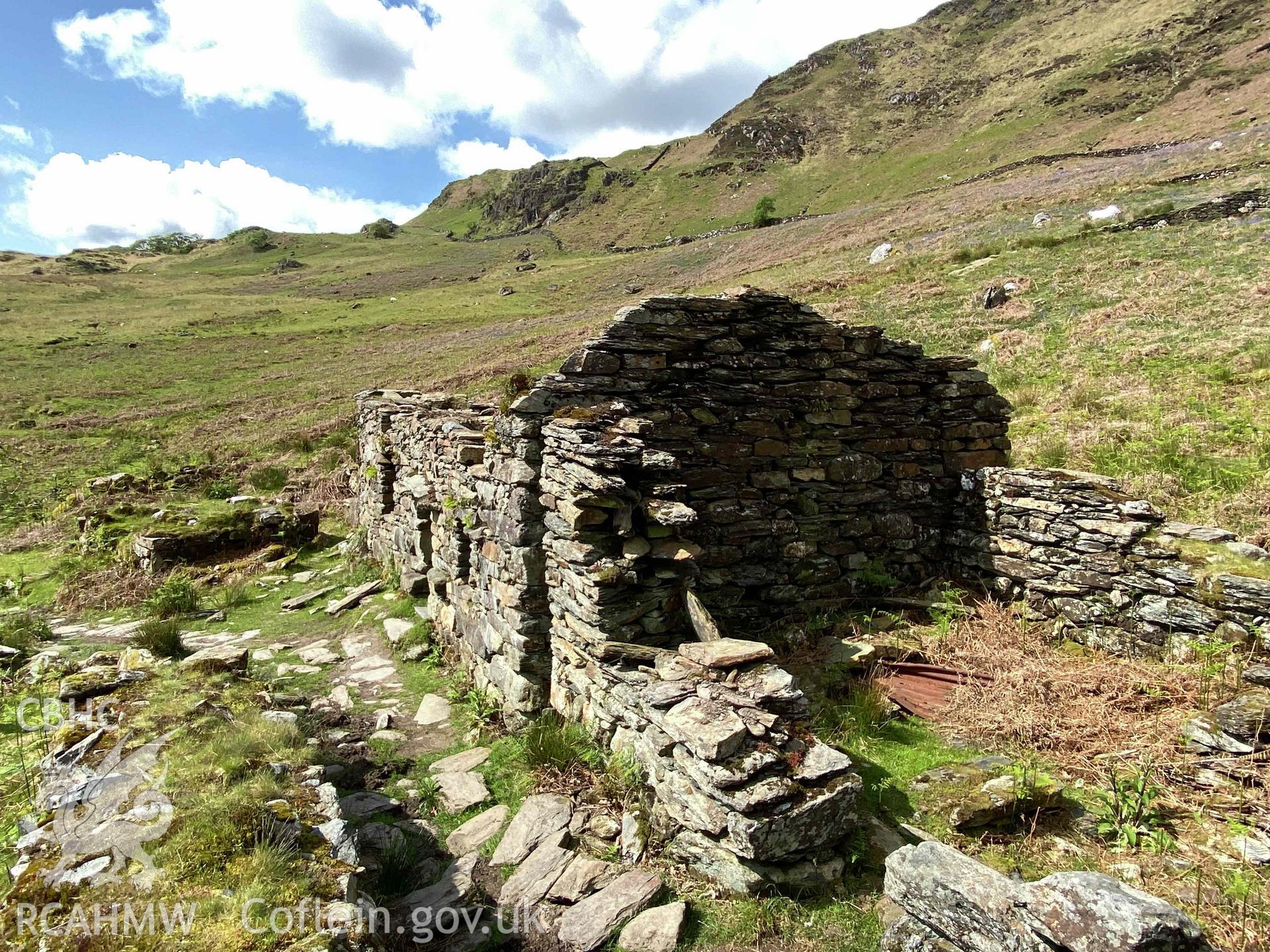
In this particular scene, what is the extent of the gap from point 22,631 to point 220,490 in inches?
305

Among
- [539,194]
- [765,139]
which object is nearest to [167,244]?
[539,194]

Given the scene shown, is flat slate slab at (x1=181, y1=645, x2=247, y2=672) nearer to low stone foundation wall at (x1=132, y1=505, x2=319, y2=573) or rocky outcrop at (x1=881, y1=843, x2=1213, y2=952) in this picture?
low stone foundation wall at (x1=132, y1=505, x2=319, y2=573)

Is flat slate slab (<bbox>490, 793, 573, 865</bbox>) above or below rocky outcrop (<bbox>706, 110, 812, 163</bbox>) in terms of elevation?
below

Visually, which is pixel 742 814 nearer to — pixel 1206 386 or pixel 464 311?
pixel 1206 386

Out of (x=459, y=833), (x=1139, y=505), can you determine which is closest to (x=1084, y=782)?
(x=1139, y=505)

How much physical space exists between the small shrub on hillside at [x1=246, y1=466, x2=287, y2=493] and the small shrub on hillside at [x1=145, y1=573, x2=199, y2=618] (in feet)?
22.1

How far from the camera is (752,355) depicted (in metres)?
7.52

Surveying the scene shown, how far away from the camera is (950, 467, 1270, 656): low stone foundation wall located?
18.4 ft

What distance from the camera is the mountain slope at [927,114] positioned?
211 ft

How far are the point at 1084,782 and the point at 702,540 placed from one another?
12.9 ft

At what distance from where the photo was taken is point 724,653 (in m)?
4.93

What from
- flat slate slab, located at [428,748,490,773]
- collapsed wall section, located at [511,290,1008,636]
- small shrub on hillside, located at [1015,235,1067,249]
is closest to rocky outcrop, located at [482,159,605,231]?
small shrub on hillside, located at [1015,235,1067,249]

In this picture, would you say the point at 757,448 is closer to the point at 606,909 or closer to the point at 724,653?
the point at 724,653

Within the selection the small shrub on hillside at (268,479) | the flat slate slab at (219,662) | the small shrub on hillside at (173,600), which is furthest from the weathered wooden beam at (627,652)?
the small shrub on hillside at (268,479)
